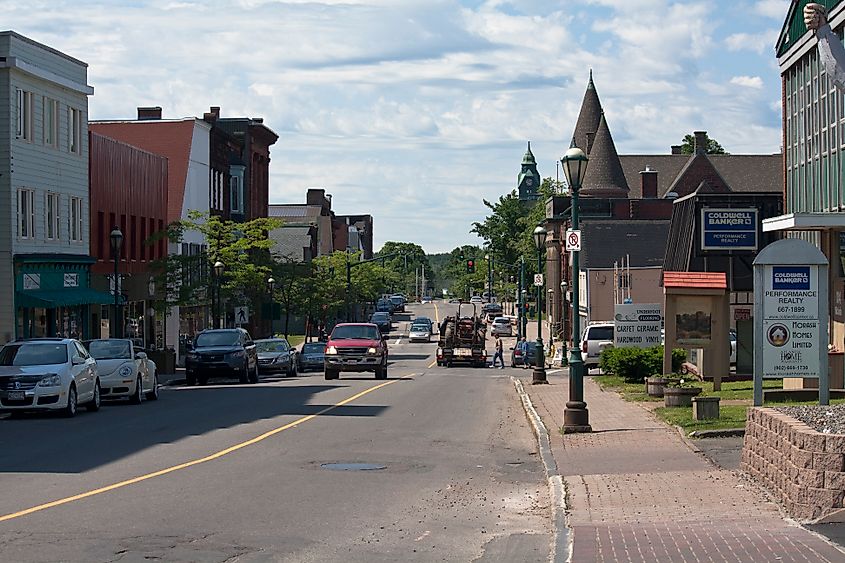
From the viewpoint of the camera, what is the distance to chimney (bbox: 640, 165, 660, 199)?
4166 inches

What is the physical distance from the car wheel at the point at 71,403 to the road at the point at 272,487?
0.80 feet

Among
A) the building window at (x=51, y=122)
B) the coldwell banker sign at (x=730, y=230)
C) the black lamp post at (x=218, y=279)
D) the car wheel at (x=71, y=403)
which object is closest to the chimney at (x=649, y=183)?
the black lamp post at (x=218, y=279)

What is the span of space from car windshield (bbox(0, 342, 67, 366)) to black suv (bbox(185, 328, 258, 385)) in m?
13.5

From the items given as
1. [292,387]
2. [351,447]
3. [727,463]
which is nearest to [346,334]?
[292,387]

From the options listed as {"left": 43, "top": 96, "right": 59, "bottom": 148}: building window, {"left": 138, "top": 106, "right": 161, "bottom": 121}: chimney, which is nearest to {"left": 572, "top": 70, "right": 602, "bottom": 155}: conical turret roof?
Result: {"left": 138, "top": 106, "right": 161, "bottom": 121}: chimney

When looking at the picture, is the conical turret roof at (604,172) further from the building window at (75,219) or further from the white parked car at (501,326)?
the building window at (75,219)

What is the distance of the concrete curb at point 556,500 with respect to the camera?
34.5 feet

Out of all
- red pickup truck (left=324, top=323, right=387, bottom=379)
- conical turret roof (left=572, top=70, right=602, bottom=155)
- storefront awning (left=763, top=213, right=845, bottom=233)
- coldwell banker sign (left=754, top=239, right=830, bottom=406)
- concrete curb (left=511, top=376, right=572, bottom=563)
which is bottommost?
concrete curb (left=511, top=376, right=572, bottom=563)

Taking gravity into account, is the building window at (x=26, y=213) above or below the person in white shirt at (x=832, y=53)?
above

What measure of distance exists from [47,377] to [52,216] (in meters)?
22.5

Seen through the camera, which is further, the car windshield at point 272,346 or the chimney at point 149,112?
the chimney at point 149,112

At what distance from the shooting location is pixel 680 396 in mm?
24000

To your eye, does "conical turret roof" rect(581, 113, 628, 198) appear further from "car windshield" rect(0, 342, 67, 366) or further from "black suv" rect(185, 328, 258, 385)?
"car windshield" rect(0, 342, 67, 366)

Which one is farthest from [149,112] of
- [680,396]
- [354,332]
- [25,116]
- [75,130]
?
[680,396]
